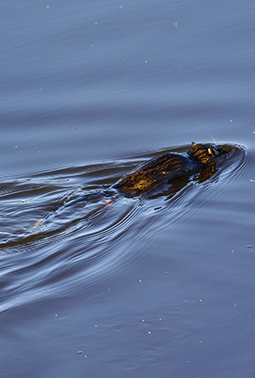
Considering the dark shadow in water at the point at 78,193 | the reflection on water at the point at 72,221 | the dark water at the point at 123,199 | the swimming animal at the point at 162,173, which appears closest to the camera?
the dark water at the point at 123,199

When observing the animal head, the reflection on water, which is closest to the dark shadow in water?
the reflection on water

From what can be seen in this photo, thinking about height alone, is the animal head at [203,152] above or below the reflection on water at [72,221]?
above

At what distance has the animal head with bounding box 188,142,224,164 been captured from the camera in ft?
20.1

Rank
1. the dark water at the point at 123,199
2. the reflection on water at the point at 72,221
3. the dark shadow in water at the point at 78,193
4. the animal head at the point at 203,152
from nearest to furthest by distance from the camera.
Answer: the dark water at the point at 123,199 → the reflection on water at the point at 72,221 → the dark shadow in water at the point at 78,193 → the animal head at the point at 203,152

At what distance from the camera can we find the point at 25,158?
6.61 m

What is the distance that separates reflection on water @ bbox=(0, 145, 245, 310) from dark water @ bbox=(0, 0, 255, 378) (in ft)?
0.06

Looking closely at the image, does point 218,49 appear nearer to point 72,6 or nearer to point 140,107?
point 140,107

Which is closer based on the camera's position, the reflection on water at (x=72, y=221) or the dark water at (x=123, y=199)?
the dark water at (x=123, y=199)

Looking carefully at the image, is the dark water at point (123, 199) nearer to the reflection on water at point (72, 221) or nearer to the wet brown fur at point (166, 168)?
the reflection on water at point (72, 221)

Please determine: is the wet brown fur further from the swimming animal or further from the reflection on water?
the reflection on water

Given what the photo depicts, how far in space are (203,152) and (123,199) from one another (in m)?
1.19

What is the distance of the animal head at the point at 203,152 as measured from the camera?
20.1ft

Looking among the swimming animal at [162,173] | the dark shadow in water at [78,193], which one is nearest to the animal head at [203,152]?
the swimming animal at [162,173]

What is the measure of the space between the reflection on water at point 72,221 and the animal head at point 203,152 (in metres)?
0.18
